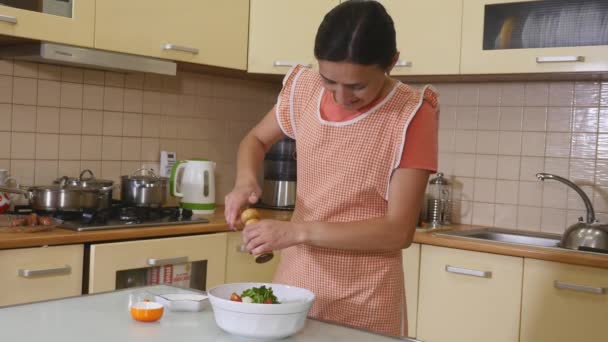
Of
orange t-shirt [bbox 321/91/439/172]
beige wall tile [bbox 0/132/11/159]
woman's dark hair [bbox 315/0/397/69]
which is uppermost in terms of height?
woman's dark hair [bbox 315/0/397/69]

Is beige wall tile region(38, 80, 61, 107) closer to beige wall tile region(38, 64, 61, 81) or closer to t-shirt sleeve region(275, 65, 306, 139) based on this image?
beige wall tile region(38, 64, 61, 81)

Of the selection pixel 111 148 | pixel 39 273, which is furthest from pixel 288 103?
pixel 111 148

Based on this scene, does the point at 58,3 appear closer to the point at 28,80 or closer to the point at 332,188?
the point at 28,80

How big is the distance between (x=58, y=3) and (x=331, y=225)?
5.07 feet

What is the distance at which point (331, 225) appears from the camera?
1.49 m

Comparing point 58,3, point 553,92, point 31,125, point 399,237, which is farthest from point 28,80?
point 553,92

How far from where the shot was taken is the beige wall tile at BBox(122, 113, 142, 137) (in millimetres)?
3191

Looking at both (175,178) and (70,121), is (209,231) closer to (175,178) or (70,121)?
(175,178)

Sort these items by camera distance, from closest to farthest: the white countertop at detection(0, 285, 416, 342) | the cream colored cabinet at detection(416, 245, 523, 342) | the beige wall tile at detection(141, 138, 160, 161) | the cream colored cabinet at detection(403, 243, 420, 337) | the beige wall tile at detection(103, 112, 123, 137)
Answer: the white countertop at detection(0, 285, 416, 342)
the cream colored cabinet at detection(416, 245, 523, 342)
the cream colored cabinet at detection(403, 243, 420, 337)
the beige wall tile at detection(103, 112, 123, 137)
the beige wall tile at detection(141, 138, 160, 161)

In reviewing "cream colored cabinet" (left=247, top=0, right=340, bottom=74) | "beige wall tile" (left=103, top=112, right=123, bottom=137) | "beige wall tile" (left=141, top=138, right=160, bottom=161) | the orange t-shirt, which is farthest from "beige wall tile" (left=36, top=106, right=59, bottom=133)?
the orange t-shirt

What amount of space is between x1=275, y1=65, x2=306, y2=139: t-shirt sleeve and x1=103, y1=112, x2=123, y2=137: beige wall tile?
4.95ft

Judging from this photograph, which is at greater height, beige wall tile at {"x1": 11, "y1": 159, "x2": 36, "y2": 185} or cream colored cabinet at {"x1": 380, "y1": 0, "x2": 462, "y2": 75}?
cream colored cabinet at {"x1": 380, "y1": 0, "x2": 462, "y2": 75}

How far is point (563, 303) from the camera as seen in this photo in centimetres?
254

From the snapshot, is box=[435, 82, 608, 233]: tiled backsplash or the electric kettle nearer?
box=[435, 82, 608, 233]: tiled backsplash
